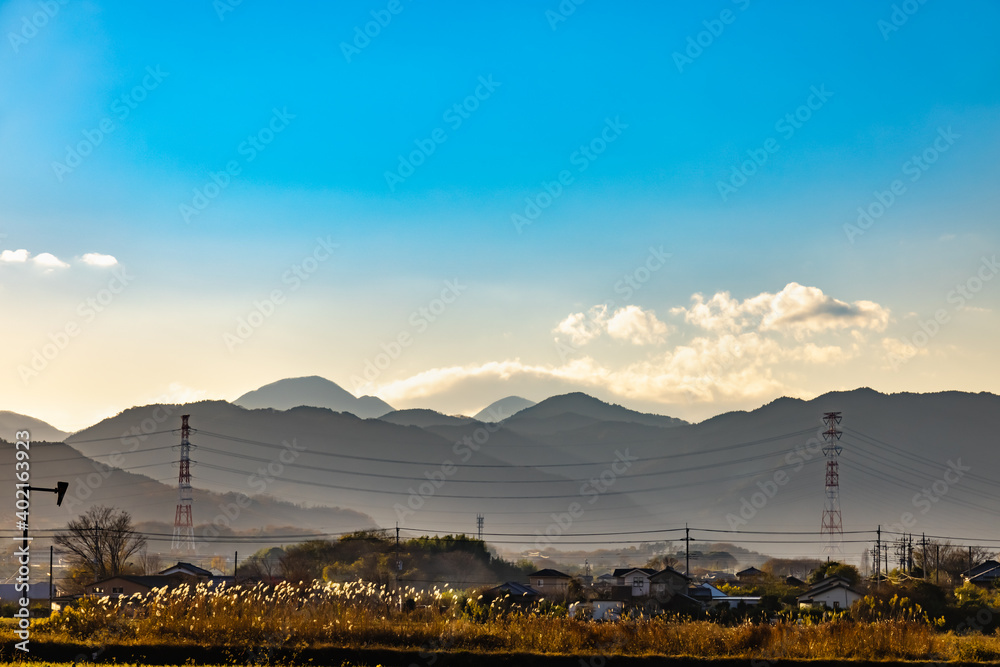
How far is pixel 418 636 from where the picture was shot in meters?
31.5

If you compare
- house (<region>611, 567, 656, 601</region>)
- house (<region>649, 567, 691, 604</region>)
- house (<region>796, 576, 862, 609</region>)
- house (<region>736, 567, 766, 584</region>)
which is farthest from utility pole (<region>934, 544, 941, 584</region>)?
house (<region>611, 567, 656, 601</region>)

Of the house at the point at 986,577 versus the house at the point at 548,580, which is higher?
the house at the point at 986,577

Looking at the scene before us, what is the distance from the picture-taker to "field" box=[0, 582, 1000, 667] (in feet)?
98.5

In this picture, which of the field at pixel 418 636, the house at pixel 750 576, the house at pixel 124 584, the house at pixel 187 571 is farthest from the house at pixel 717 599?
the house at pixel 187 571

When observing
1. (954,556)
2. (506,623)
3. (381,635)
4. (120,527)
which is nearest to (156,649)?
(381,635)

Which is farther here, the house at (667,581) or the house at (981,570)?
the house at (981,570)

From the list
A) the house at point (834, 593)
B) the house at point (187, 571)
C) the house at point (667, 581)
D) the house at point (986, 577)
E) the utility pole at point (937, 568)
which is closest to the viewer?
the house at point (834, 593)

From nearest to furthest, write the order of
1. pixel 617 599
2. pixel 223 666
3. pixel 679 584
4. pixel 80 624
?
pixel 223 666 < pixel 80 624 < pixel 617 599 < pixel 679 584

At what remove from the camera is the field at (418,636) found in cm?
3003

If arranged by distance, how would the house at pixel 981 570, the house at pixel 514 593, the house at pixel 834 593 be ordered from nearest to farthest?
the house at pixel 514 593, the house at pixel 834 593, the house at pixel 981 570

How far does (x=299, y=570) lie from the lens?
3733 inches

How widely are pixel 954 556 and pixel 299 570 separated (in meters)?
82.7

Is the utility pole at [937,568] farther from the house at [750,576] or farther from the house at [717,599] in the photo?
the house at [717,599]

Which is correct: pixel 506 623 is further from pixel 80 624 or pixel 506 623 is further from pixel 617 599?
Result: pixel 617 599
